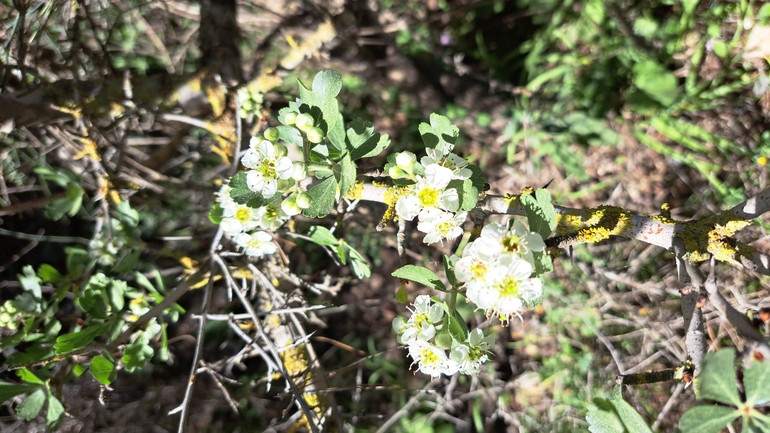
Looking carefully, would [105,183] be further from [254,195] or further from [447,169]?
[447,169]

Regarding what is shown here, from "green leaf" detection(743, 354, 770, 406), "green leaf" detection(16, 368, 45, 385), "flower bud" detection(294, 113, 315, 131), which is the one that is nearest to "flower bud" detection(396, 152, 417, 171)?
"flower bud" detection(294, 113, 315, 131)

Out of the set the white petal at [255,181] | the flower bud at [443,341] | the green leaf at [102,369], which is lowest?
the green leaf at [102,369]

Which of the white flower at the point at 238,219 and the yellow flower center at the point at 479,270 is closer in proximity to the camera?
the yellow flower center at the point at 479,270

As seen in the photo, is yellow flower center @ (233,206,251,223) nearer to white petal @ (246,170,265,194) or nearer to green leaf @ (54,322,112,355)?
white petal @ (246,170,265,194)

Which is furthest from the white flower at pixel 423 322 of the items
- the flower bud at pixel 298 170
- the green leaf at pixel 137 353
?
the green leaf at pixel 137 353

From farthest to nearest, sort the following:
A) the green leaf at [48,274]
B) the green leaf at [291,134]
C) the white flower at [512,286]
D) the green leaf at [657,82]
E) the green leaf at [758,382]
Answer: the green leaf at [657,82], the green leaf at [48,274], the green leaf at [291,134], the white flower at [512,286], the green leaf at [758,382]

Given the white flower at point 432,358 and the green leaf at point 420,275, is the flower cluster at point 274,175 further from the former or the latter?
the white flower at point 432,358

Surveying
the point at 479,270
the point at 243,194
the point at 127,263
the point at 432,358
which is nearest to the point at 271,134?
the point at 243,194
